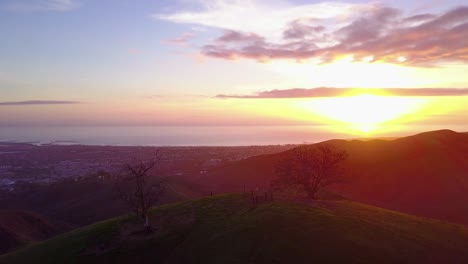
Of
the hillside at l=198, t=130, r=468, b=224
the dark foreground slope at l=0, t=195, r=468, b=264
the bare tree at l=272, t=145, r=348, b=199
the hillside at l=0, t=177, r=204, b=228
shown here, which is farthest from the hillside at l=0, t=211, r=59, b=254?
the hillside at l=198, t=130, r=468, b=224

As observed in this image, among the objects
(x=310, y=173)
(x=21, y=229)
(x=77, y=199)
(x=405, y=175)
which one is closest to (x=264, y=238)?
(x=310, y=173)

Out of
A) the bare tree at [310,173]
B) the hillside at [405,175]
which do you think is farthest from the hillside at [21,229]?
the hillside at [405,175]

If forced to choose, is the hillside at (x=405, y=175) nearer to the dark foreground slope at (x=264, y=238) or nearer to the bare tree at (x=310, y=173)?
the bare tree at (x=310, y=173)

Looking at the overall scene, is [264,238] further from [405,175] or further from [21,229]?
[405,175]

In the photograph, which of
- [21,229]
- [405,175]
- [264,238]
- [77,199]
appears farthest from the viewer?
[77,199]

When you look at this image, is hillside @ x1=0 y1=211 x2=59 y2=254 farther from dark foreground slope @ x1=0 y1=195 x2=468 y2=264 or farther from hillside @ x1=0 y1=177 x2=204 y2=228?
dark foreground slope @ x1=0 y1=195 x2=468 y2=264

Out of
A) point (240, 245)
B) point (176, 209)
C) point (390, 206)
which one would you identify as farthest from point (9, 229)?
point (390, 206)
